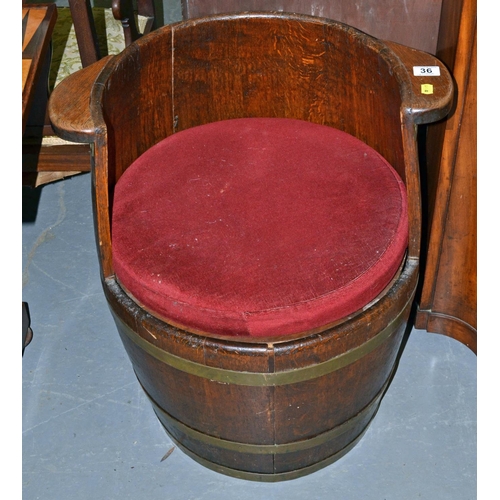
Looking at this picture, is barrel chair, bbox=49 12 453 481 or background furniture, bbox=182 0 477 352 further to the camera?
background furniture, bbox=182 0 477 352

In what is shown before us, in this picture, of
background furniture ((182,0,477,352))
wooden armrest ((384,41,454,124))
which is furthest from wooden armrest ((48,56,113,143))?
wooden armrest ((384,41,454,124))

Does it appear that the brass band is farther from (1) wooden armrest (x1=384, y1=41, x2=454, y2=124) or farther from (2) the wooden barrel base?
(1) wooden armrest (x1=384, y1=41, x2=454, y2=124)

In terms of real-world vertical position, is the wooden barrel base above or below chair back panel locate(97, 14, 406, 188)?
below

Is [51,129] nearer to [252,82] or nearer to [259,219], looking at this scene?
[252,82]

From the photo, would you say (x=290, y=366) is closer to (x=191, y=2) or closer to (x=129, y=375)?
(x=129, y=375)

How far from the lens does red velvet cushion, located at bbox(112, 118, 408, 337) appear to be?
223 centimetres

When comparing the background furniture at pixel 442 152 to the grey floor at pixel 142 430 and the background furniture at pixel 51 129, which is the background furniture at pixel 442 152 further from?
the background furniture at pixel 51 129

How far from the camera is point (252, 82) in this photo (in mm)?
2793

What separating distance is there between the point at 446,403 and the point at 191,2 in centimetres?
155

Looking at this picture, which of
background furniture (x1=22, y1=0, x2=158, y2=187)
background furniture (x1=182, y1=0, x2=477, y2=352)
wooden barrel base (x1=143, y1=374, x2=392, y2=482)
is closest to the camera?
wooden barrel base (x1=143, y1=374, x2=392, y2=482)

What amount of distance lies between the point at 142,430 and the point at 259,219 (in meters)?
0.90

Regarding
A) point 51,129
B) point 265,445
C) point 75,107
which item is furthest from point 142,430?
point 51,129

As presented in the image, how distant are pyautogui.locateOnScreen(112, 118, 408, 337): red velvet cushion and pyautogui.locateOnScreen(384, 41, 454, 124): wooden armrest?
0.25 m

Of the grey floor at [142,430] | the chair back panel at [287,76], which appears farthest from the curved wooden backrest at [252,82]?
the grey floor at [142,430]
